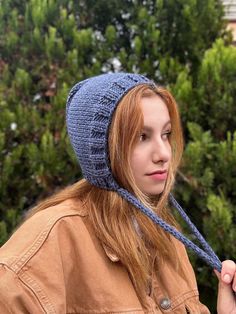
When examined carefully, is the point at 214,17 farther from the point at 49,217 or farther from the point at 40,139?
the point at 49,217

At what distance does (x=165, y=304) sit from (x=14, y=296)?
58 cm

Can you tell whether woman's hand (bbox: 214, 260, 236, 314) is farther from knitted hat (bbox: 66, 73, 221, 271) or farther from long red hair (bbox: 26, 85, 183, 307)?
long red hair (bbox: 26, 85, 183, 307)

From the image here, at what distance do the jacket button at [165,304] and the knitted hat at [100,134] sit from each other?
8.4 inches

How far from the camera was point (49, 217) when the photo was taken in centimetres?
175

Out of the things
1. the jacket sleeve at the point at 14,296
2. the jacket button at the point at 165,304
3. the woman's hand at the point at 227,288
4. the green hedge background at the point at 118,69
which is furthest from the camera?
the green hedge background at the point at 118,69

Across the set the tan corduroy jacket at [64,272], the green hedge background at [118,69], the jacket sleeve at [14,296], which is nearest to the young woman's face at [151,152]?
the tan corduroy jacket at [64,272]

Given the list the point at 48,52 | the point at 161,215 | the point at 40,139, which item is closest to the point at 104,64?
the point at 48,52

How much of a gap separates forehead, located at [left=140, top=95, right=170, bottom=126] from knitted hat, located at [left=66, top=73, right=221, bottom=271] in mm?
76

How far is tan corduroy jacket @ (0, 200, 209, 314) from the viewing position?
1.59 meters

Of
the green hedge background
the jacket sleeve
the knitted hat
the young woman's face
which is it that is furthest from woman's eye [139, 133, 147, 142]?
the green hedge background

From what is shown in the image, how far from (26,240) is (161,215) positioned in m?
0.63

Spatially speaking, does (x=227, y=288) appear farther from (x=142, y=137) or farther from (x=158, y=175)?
(x=142, y=137)

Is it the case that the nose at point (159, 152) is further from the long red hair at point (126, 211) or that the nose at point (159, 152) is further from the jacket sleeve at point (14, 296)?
the jacket sleeve at point (14, 296)

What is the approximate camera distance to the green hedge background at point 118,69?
3.08 meters
